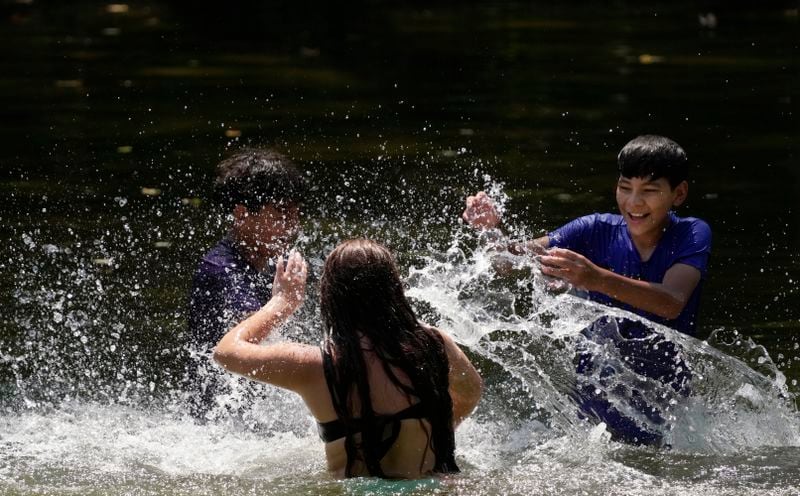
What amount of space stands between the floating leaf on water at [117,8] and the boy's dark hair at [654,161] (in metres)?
19.9

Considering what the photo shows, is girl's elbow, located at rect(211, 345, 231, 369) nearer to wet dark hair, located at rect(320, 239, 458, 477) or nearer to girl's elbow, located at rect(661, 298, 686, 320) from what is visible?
wet dark hair, located at rect(320, 239, 458, 477)

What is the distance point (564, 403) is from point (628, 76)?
1126 centimetres

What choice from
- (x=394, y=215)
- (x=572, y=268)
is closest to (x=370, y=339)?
(x=572, y=268)

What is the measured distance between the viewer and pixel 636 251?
A: 641cm

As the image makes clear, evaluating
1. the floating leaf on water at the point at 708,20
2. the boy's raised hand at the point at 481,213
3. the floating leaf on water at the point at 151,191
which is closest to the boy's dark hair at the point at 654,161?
the boy's raised hand at the point at 481,213

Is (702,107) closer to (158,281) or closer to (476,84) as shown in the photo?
(476,84)

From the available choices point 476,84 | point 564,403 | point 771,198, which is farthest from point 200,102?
point 564,403

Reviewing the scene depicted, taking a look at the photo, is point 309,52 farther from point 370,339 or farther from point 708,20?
point 370,339

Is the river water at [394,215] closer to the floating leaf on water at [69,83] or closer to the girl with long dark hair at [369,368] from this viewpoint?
the floating leaf on water at [69,83]

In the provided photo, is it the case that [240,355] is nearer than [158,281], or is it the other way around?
[240,355]

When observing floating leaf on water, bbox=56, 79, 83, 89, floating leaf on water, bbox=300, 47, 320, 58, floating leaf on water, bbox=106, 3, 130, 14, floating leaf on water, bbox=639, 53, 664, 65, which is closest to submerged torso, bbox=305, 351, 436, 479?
floating leaf on water, bbox=56, 79, 83, 89

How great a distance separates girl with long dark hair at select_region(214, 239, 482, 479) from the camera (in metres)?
5.19

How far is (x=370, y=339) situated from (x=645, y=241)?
1.73 meters

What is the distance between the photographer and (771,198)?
36.4ft
